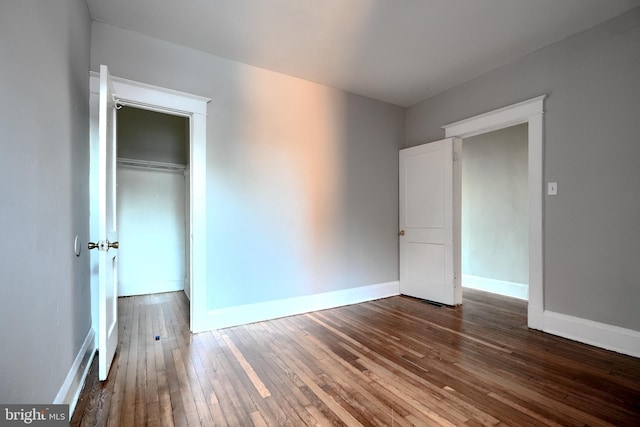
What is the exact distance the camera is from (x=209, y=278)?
302 centimetres

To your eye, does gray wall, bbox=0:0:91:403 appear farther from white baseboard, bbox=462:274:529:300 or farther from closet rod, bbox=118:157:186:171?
white baseboard, bbox=462:274:529:300

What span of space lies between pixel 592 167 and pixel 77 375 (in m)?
4.36

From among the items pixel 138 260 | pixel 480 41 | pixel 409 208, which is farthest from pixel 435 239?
pixel 138 260

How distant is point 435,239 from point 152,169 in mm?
4302

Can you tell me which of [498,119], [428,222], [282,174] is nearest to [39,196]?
[282,174]

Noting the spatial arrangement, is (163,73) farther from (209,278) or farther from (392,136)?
(392,136)

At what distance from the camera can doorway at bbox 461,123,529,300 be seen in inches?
173

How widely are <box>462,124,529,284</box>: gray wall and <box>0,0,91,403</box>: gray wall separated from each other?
5.15 m

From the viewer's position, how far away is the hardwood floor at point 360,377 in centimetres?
169

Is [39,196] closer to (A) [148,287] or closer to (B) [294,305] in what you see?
A: (B) [294,305]

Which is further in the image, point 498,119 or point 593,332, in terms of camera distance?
point 498,119

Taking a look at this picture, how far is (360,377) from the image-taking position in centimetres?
210

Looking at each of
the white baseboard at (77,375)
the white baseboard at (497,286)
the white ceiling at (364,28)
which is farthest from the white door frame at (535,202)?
the white baseboard at (77,375)

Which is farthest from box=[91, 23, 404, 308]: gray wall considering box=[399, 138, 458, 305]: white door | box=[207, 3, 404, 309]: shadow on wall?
box=[399, 138, 458, 305]: white door
